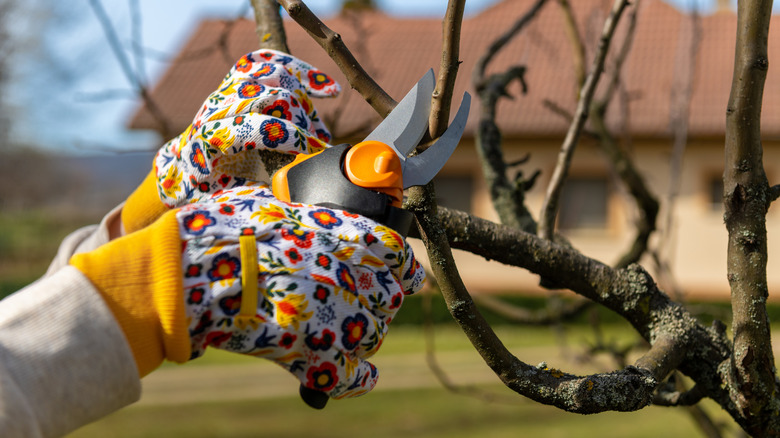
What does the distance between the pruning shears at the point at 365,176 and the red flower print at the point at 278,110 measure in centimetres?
15

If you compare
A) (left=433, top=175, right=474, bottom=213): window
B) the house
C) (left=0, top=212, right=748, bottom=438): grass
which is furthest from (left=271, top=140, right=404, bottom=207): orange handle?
(left=433, top=175, right=474, bottom=213): window

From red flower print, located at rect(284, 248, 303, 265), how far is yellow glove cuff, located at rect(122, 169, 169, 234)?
41 centimetres

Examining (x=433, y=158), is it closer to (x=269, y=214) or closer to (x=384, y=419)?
(x=269, y=214)

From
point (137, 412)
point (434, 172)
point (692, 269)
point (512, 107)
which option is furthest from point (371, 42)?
point (434, 172)

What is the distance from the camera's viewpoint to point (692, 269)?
13.6 metres

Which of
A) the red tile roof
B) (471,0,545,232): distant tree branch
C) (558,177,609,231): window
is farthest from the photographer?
(558,177,609,231): window

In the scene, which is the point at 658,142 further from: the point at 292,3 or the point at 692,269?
the point at 292,3

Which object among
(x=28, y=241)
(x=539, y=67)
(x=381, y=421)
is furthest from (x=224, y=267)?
(x=28, y=241)

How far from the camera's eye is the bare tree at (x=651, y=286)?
1.04 metres

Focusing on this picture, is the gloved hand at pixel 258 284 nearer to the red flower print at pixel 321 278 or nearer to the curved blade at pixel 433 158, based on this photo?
the red flower print at pixel 321 278

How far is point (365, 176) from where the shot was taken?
0.86m

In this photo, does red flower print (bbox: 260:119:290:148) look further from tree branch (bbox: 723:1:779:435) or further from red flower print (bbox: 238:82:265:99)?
tree branch (bbox: 723:1:779:435)

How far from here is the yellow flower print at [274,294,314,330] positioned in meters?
0.76

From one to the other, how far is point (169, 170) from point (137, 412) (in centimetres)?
728
